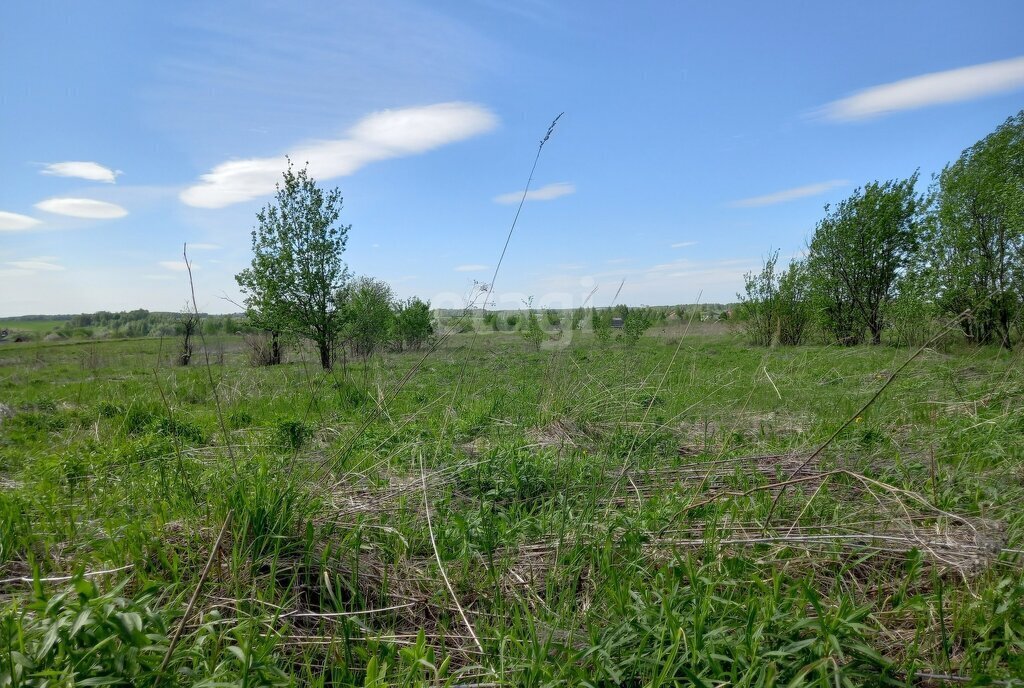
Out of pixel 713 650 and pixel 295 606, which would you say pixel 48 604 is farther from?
pixel 713 650

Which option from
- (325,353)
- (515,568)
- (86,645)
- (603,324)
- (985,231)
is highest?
(985,231)

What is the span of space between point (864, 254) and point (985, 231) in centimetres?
385

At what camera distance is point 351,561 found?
2.45 metres

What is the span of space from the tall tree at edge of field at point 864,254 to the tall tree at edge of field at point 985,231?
76.1 inches

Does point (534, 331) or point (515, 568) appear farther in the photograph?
point (534, 331)

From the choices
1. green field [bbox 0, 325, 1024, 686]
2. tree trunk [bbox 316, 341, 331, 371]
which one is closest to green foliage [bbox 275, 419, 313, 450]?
green field [bbox 0, 325, 1024, 686]

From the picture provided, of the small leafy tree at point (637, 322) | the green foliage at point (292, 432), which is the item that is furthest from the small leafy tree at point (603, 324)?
the small leafy tree at point (637, 322)

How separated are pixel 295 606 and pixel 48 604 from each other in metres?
0.79

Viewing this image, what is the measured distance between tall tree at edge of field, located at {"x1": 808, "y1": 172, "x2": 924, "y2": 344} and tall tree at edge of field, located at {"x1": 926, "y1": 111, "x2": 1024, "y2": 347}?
1933mm

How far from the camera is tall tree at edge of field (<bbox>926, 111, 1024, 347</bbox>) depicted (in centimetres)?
1617

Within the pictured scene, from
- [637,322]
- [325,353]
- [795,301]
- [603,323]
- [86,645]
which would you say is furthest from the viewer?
[795,301]

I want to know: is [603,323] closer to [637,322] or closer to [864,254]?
[637,322]

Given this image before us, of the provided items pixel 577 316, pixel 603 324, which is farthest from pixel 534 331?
pixel 603 324

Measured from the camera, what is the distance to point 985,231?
17094 mm
